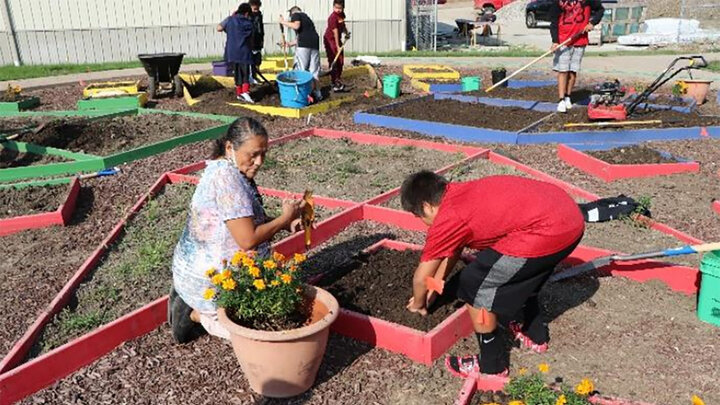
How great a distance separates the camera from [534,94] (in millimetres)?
11773

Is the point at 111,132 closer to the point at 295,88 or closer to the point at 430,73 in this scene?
the point at 295,88

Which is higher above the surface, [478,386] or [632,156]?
[632,156]

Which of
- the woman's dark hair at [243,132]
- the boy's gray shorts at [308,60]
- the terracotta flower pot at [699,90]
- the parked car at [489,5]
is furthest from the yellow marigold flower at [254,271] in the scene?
the parked car at [489,5]

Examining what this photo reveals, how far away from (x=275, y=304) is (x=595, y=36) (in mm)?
21679

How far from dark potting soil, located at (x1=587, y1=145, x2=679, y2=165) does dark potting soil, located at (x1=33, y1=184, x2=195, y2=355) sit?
4.78 metres

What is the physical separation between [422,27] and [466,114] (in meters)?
12.1

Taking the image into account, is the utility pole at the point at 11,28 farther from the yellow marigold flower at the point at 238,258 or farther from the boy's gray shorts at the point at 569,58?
the yellow marigold flower at the point at 238,258

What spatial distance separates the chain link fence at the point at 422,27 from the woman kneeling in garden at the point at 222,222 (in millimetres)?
18142

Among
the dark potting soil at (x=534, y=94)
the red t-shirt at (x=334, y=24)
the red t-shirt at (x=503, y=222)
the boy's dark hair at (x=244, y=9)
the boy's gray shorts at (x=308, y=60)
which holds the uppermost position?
the boy's dark hair at (x=244, y=9)

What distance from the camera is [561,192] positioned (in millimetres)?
3564

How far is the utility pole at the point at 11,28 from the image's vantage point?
17250 millimetres

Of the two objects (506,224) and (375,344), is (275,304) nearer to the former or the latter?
(375,344)

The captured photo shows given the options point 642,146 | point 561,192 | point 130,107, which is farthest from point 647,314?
point 130,107

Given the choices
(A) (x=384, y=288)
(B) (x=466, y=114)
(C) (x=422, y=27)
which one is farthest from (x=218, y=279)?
(C) (x=422, y=27)
